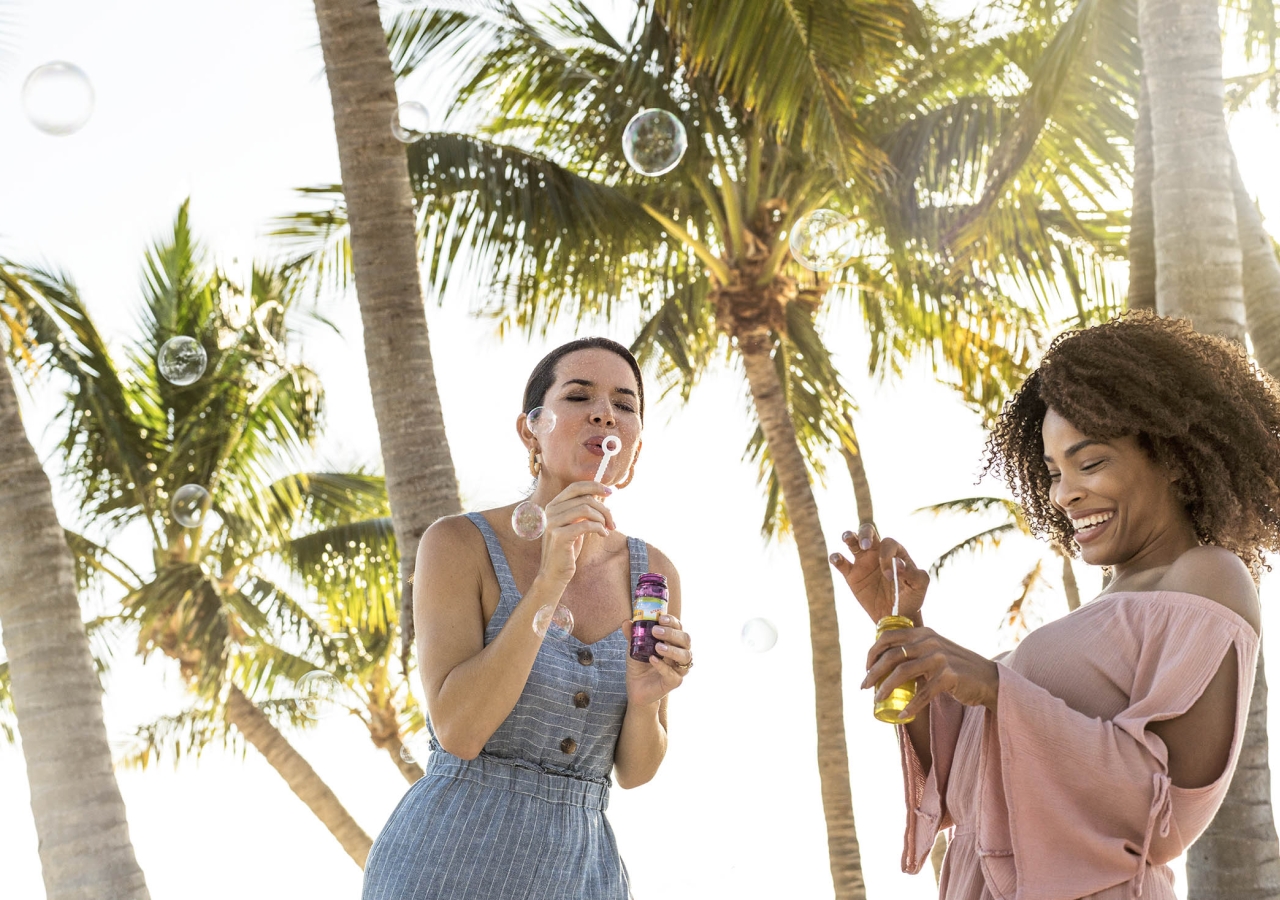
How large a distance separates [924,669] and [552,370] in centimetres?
113

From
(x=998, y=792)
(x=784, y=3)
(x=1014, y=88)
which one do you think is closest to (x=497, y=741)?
(x=998, y=792)

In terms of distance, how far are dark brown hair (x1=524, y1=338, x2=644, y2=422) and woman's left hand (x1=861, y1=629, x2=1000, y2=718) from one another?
2.85ft

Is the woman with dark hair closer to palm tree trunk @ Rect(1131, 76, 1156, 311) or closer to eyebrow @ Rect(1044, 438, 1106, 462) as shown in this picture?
eyebrow @ Rect(1044, 438, 1106, 462)

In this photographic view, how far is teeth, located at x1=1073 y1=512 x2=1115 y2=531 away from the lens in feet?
9.02

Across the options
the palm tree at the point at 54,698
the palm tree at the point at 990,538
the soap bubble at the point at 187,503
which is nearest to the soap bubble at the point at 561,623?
the palm tree at the point at 54,698

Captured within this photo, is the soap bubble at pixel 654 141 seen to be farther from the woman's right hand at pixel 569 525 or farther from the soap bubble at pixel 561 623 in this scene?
the woman's right hand at pixel 569 525

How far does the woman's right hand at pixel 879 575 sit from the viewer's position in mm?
2814

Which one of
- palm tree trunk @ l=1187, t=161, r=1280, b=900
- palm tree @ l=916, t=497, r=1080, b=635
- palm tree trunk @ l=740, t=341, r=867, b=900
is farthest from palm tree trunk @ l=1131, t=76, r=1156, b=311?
palm tree @ l=916, t=497, r=1080, b=635

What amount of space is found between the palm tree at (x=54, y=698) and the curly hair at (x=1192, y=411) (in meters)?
4.61

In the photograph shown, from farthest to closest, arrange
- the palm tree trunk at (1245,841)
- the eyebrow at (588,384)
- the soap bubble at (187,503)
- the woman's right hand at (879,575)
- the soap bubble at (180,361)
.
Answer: the soap bubble at (187,503)
the soap bubble at (180,361)
the palm tree trunk at (1245,841)
the eyebrow at (588,384)
the woman's right hand at (879,575)

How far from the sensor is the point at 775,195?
13.1m

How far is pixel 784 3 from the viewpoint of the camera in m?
8.48

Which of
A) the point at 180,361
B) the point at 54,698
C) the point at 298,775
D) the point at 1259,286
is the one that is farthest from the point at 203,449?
the point at 1259,286

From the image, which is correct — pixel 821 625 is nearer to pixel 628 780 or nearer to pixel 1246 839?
pixel 1246 839
